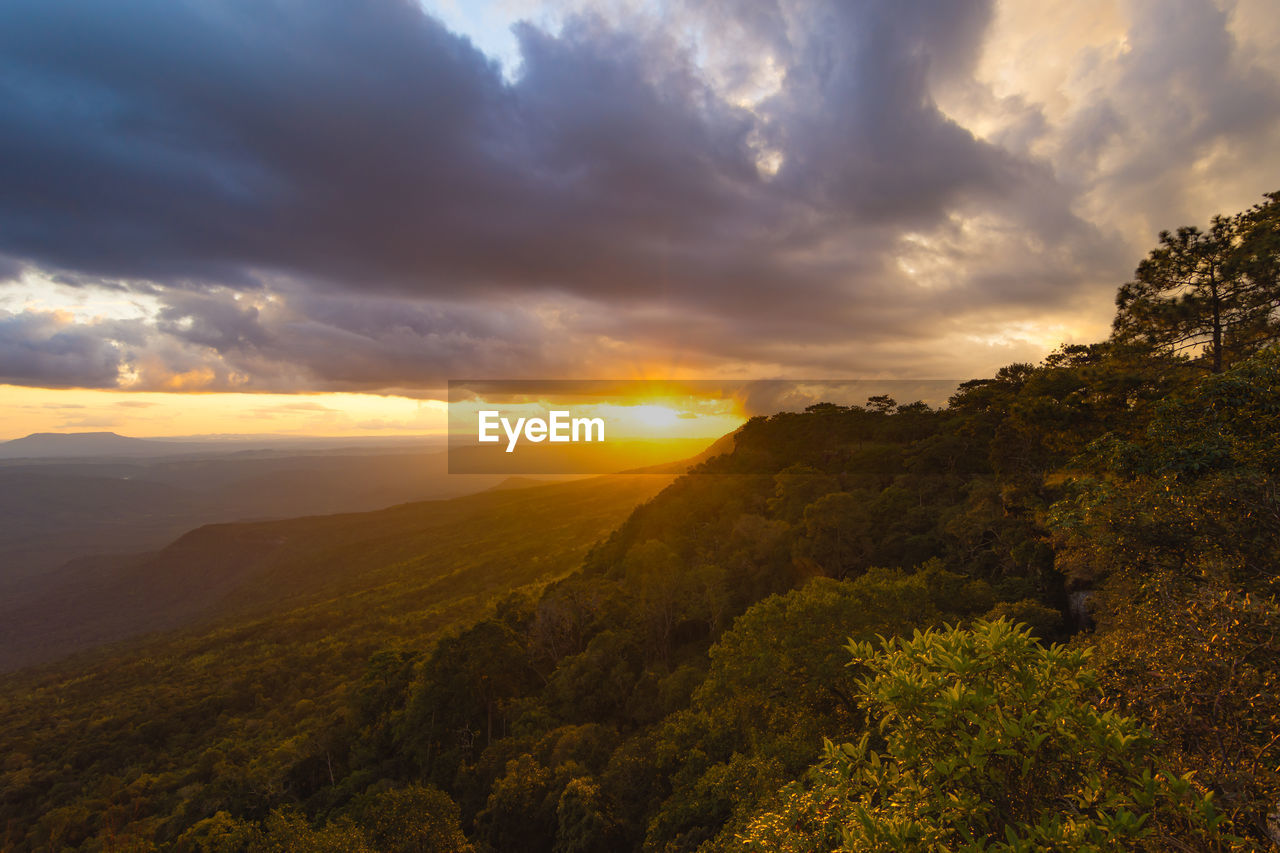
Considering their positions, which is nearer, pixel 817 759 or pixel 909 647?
pixel 909 647

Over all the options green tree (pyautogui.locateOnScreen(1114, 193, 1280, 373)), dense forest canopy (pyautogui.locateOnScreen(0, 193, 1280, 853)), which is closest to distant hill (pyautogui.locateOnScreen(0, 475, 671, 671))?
dense forest canopy (pyautogui.locateOnScreen(0, 193, 1280, 853))

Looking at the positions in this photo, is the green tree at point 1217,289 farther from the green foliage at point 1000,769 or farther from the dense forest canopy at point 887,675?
the green foliage at point 1000,769

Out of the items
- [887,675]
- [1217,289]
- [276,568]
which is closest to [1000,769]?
[887,675]

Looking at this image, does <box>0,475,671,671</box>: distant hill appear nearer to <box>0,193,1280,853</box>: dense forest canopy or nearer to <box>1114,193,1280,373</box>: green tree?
<box>0,193,1280,853</box>: dense forest canopy

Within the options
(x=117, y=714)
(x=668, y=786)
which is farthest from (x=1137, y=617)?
(x=117, y=714)

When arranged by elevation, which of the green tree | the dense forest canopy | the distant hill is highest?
the green tree

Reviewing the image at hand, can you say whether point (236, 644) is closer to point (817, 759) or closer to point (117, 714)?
point (117, 714)
